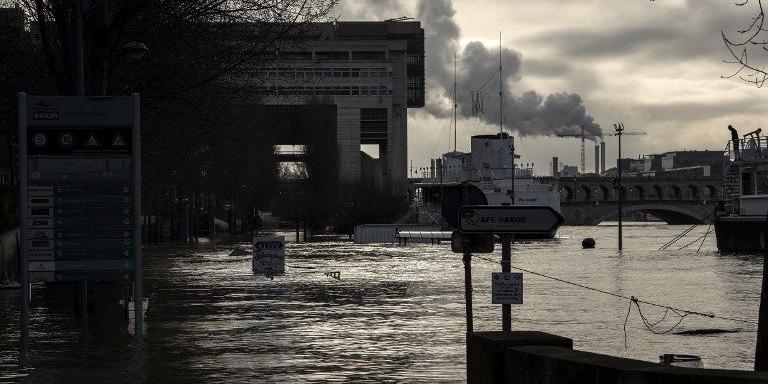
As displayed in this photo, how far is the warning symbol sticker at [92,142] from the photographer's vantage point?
20.5 metres

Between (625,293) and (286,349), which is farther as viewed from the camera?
(625,293)

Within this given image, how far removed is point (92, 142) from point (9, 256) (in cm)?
1961

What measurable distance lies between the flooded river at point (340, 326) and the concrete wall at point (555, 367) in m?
3.78

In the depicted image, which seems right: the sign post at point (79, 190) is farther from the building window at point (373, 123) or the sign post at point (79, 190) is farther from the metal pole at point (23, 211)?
the building window at point (373, 123)

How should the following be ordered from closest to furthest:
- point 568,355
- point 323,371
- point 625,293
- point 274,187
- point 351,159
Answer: point 568,355
point 323,371
point 625,293
point 274,187
point 351,159

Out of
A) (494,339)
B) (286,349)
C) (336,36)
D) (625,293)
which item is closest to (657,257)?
(625,293)

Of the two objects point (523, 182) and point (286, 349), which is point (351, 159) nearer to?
point (523, 182)

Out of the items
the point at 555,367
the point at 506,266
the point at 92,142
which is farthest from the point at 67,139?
the point at 555,367

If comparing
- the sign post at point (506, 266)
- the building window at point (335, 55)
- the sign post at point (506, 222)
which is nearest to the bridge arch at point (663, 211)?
the building window at point (335, 55)

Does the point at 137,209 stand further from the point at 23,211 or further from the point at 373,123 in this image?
the point at 373,123

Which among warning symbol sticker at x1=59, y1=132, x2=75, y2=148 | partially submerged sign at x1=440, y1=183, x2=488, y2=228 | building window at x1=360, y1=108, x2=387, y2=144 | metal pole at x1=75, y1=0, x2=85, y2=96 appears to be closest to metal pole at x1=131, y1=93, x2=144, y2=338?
warning symbol sticker at x1=59, y1=132, x2=75, y2=148

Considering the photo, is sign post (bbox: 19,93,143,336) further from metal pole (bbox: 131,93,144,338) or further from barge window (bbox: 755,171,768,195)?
barge window (bbox: 755,171,768,195)

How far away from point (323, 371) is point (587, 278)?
27717mm

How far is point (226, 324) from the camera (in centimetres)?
2375
